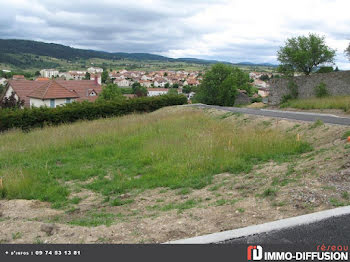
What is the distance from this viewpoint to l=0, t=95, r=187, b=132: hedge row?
815 inches

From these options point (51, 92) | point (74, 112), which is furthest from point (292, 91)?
point (51, 92)

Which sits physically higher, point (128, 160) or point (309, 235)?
point (309, 235)

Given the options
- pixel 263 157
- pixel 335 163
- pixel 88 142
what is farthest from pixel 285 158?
pixel 88 142

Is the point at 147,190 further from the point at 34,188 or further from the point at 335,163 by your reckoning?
the point at 335,163

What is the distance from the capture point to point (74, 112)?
23891 millimetres

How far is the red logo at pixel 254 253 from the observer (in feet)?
10.9

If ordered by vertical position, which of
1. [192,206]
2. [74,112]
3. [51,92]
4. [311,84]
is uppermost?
[311,84]

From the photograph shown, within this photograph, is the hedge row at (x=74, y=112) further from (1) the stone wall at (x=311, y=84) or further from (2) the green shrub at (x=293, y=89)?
(2) the green shrub at (x=293, y=89)

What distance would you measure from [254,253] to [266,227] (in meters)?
0.57

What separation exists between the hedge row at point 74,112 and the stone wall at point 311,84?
→ 34.3ft

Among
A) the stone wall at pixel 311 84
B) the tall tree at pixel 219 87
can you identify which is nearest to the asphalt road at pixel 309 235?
the stone wall at pixel 311 84

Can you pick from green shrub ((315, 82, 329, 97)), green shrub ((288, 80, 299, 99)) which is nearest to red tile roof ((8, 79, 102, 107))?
green shrub ((288, 80, 299, 99))

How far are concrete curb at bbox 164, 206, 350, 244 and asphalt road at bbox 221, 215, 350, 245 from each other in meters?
0.06

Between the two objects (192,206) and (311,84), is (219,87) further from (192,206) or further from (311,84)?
(192,206)
